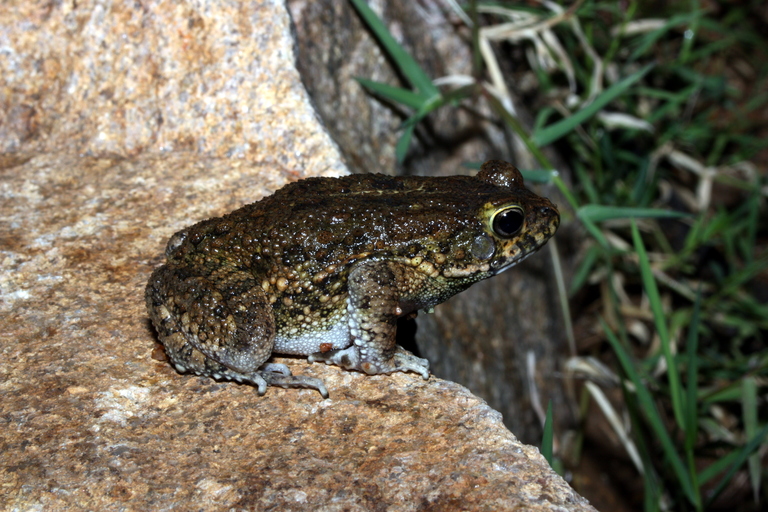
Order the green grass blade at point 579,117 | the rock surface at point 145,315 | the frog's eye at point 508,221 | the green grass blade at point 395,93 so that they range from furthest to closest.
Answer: the green grass blade at point 579,117 < the green grass blade at point 395,93 < the frog's eye at point 508,221 < the rock surface at point 145,315

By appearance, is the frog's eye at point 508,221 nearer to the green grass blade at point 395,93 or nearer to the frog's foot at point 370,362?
the frog's foot at point 370,362

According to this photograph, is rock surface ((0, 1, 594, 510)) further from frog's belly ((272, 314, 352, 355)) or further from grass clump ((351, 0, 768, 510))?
grass clump ((351, 0, 768, 510))

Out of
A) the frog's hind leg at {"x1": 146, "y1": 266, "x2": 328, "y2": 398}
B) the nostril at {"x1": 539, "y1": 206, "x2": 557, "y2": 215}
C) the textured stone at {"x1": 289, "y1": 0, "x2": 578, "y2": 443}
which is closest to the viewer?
the frog's hind leg at {"x1": 146, "y1": 266, "x2": 328, "y2": 398}

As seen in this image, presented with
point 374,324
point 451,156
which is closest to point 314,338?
point 374,324

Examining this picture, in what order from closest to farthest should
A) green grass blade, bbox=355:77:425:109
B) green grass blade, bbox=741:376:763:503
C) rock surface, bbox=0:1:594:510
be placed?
rock surface, bbox=0:1:594:510, green grass blade, bbox=355:77:425:109, green grass blade, bbox=741:376:763:503

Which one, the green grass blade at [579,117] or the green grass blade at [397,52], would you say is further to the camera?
the green grass blade at [579,117]

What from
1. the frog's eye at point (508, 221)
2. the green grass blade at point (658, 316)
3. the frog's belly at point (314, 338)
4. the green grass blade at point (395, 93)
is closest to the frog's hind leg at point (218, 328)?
the frog's belly at point (314, 338)

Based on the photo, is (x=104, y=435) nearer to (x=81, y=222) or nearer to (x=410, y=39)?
(x=81, y=222)

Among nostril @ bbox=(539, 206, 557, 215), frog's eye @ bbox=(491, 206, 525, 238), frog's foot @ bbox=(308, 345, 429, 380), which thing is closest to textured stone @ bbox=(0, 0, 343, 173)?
frog's foot @ bbox=(308, 345, 429, 380)
